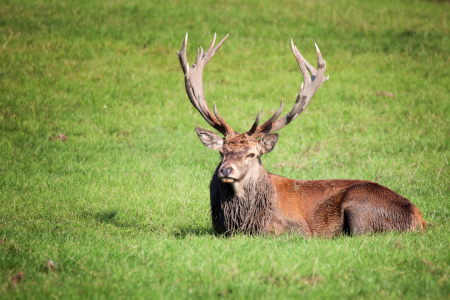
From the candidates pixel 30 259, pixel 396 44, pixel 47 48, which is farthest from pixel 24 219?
pixel 396 44

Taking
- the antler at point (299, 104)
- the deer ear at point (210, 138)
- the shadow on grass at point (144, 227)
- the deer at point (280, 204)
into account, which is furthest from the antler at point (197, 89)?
the shadow on grass at point (144, 227)

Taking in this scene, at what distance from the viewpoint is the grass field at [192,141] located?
4.53 meters

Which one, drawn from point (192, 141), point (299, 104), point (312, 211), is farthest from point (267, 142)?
point (192, 141)

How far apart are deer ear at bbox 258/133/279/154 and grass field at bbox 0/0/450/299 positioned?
1253 mm

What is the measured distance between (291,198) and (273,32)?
12.3 m

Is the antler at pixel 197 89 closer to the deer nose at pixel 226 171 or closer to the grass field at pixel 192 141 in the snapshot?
the deer nose at pixel 226 171

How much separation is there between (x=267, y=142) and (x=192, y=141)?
4.65 m

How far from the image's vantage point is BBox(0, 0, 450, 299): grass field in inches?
178

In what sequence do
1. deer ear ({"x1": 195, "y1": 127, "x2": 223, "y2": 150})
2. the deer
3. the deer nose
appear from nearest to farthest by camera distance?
the deer nose
the deer
deer ear ({"x1": 195, "y1": 127, "x2": 223, "y2": 150})

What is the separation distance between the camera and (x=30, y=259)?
476 cm

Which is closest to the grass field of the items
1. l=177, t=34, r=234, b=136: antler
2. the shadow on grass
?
the shadow on grass

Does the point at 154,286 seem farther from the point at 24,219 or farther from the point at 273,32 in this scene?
the point at 273,32

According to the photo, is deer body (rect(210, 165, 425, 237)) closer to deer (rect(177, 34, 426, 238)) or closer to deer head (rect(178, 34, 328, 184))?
deer (rect(177, 34, 426, 238))

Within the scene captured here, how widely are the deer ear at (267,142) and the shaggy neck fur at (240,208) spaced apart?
442mm
